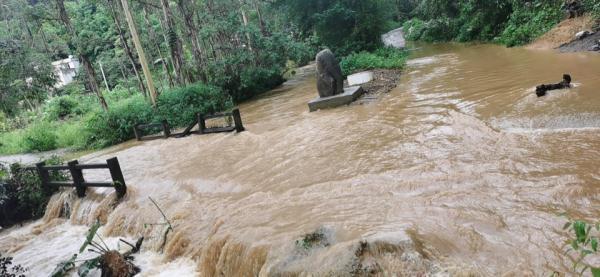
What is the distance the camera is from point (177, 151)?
41.5 ft

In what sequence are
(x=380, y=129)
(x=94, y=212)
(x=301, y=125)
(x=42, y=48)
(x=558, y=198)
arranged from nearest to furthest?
(x=558, y=198), (x=94, y=212), (x=380, y=129), (x=301, y=125), (x=42, y=48)

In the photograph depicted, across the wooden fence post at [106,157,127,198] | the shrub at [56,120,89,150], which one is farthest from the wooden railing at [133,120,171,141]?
the wooden fence post at [106,157,127,198]

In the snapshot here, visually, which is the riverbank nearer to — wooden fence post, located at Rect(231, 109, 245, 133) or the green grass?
wooden fence post, located at Rect(231, 109, 245, 133)

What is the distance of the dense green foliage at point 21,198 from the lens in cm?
1029

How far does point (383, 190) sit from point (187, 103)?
46.8 feet

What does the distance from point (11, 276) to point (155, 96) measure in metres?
14.1

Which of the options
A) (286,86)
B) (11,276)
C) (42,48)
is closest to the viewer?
(11,276)

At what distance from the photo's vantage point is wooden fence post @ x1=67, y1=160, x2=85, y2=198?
9553 millimetres

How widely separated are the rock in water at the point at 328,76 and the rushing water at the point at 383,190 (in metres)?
1.53

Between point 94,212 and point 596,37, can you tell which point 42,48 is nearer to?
point 94,212

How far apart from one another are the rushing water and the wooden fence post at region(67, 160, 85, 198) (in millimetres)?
265

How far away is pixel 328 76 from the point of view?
46.3 ft

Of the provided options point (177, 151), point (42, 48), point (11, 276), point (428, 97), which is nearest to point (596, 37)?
point (428, 97)

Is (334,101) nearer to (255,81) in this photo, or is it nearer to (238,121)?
(238,121)
